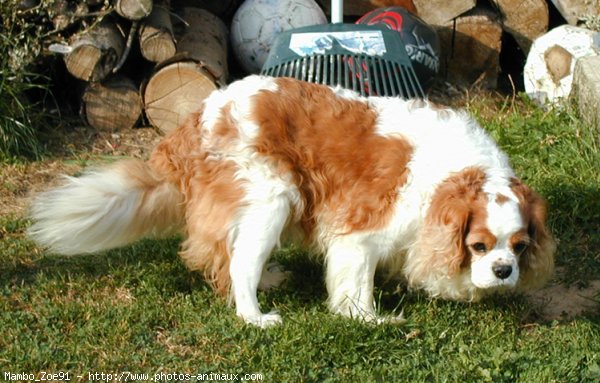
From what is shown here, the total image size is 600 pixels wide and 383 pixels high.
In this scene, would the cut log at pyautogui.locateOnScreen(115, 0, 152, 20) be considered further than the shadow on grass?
Yes

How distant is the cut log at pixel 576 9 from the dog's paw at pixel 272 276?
3787 mm

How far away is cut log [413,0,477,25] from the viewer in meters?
7.62

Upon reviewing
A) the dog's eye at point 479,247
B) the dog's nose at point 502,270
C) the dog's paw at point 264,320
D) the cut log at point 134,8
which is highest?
the cut log at point 134,8

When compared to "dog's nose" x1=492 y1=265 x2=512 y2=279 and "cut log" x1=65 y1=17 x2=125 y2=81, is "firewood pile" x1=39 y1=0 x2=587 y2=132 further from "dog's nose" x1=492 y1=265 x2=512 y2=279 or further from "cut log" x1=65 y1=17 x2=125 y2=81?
"dog's nose" x1=492 y1=265 x2=512 y2=279

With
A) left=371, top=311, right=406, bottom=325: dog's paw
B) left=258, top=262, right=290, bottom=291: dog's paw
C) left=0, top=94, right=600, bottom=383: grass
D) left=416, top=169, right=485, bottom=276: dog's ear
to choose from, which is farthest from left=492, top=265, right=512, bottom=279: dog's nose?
left=258, top=262, right=290, bottom=291: dog's paw

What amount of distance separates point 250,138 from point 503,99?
3550mm

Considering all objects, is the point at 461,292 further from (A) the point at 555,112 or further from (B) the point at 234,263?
(A) the point at 555,112

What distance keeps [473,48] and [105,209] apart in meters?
4.07

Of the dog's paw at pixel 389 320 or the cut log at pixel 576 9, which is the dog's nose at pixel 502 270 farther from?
the cut log at pixel 576 9

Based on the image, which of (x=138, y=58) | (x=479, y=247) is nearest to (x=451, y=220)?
(x=479, y=247)

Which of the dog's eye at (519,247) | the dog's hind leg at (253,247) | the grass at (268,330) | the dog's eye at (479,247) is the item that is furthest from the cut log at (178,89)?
the dog's eye at (519,247)

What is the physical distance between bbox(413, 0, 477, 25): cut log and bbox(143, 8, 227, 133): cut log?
70.7 inches

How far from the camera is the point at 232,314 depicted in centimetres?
467

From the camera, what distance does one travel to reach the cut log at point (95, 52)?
257 inches
